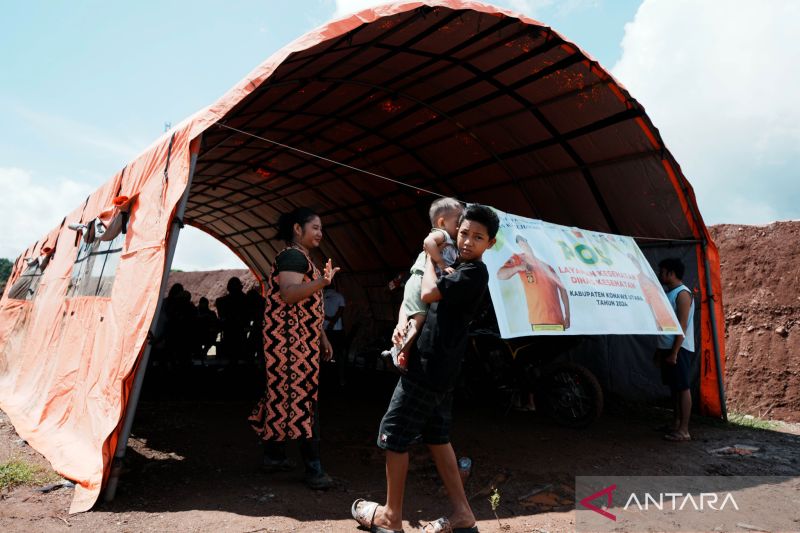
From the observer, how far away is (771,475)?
14.5ft

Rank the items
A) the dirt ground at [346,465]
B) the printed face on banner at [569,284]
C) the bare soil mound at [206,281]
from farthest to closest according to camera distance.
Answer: the bare soil mound at [206,281] < the printed face on banner at [569,284] < the dirt ground at [346,465]

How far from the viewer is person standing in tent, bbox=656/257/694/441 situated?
5.35 m

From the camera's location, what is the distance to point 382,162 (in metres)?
9.21

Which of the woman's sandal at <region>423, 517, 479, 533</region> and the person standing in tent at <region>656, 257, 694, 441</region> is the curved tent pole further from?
the person standing in tent at <region>656, 257, 694, 441</region>

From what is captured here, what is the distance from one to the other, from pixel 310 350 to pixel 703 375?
5.21 meters

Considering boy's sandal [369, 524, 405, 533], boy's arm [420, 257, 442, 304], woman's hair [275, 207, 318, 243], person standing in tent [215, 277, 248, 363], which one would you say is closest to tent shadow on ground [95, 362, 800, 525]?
boy's sandal [369, 524, 405, 533]

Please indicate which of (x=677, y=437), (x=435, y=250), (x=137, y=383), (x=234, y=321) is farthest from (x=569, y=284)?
(x=234, y=321)

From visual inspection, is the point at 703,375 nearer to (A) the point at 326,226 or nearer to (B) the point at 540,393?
(B) the point at 540,393

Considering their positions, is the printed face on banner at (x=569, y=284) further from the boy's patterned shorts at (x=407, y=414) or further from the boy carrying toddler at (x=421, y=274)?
the boy's patterned shorts at (x=407, y=414)

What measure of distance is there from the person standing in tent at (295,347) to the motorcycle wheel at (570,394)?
3.06 meters

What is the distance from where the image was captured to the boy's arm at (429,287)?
104 inches

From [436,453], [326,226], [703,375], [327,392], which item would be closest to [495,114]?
[703,375]

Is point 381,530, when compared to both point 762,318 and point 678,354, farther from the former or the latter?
point 762,318

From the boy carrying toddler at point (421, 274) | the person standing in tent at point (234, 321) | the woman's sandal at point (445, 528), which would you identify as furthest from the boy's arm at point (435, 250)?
the person standing in tent at point (234, 321)
